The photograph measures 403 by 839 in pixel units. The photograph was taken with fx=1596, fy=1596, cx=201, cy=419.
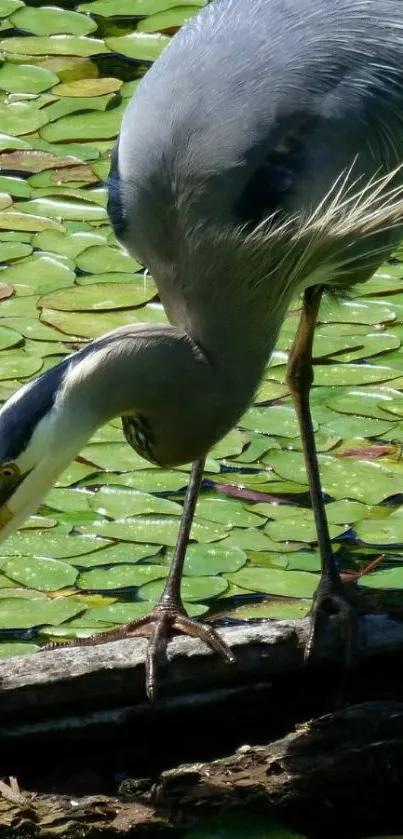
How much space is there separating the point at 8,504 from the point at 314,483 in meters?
0.84

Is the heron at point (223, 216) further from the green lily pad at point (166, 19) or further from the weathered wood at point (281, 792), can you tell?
the green lily pad at point (166, 19)

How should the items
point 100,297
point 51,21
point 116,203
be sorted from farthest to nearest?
point 51,21, point 100,297, point 116,203

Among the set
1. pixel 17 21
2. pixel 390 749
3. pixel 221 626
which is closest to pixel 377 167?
pixel 221 626

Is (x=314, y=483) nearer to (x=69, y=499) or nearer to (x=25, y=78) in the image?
(x=69, y=499)

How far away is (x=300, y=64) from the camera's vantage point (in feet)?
9.62

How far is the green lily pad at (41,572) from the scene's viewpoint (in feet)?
10.5

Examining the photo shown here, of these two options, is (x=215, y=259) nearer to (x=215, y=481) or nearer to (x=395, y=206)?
(x=395, y=206)

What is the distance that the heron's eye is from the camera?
257 cm

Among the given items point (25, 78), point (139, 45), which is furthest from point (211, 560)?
point (139, 45)

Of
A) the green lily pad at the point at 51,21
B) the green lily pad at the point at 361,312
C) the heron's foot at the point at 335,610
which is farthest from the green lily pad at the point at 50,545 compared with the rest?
the green lily pad at the point at 51,21

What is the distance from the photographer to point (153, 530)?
3400mm

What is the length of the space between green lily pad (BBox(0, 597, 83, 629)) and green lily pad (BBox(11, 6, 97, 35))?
305cm

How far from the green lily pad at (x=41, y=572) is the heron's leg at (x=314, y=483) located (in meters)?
0.50

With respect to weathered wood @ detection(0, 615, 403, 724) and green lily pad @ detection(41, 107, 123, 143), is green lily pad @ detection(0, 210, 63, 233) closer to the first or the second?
green lily pad @ detection(41, 107, 123, 143)
